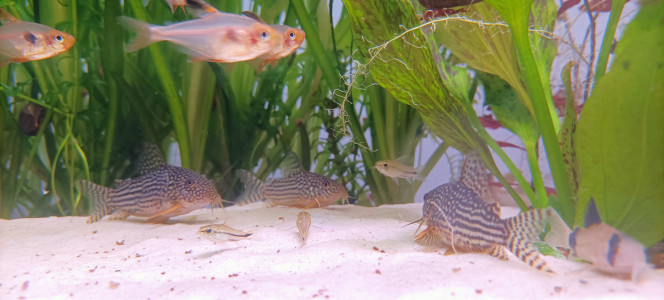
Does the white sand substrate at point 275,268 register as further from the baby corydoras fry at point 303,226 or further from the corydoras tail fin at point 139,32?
the corydoras tail fin at point 139,32

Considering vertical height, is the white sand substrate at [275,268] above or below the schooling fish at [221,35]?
below

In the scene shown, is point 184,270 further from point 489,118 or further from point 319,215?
point 489,118

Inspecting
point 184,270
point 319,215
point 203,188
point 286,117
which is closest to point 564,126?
point 319,215

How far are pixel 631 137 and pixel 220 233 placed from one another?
7.18ft

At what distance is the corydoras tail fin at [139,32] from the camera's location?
2807mm

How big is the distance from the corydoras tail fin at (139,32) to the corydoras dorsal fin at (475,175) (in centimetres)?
231

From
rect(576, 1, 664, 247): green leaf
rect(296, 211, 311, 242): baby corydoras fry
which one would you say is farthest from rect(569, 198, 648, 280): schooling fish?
rect(296, 211, 311, 242): baby corydoras fry

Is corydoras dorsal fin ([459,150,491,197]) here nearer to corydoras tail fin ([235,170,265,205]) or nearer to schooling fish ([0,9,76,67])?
corydoras tail fin ([235,170,265,205])

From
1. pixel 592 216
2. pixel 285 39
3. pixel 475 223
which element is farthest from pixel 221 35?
pixel 592 216

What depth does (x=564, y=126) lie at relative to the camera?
2.28 m

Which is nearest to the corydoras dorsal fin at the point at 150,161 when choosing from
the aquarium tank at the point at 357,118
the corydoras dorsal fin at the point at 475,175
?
the aquarium tank at the point at 357,118

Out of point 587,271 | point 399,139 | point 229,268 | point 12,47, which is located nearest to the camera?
point 587,271

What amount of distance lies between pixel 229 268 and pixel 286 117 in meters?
3.02

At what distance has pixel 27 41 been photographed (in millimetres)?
2715
